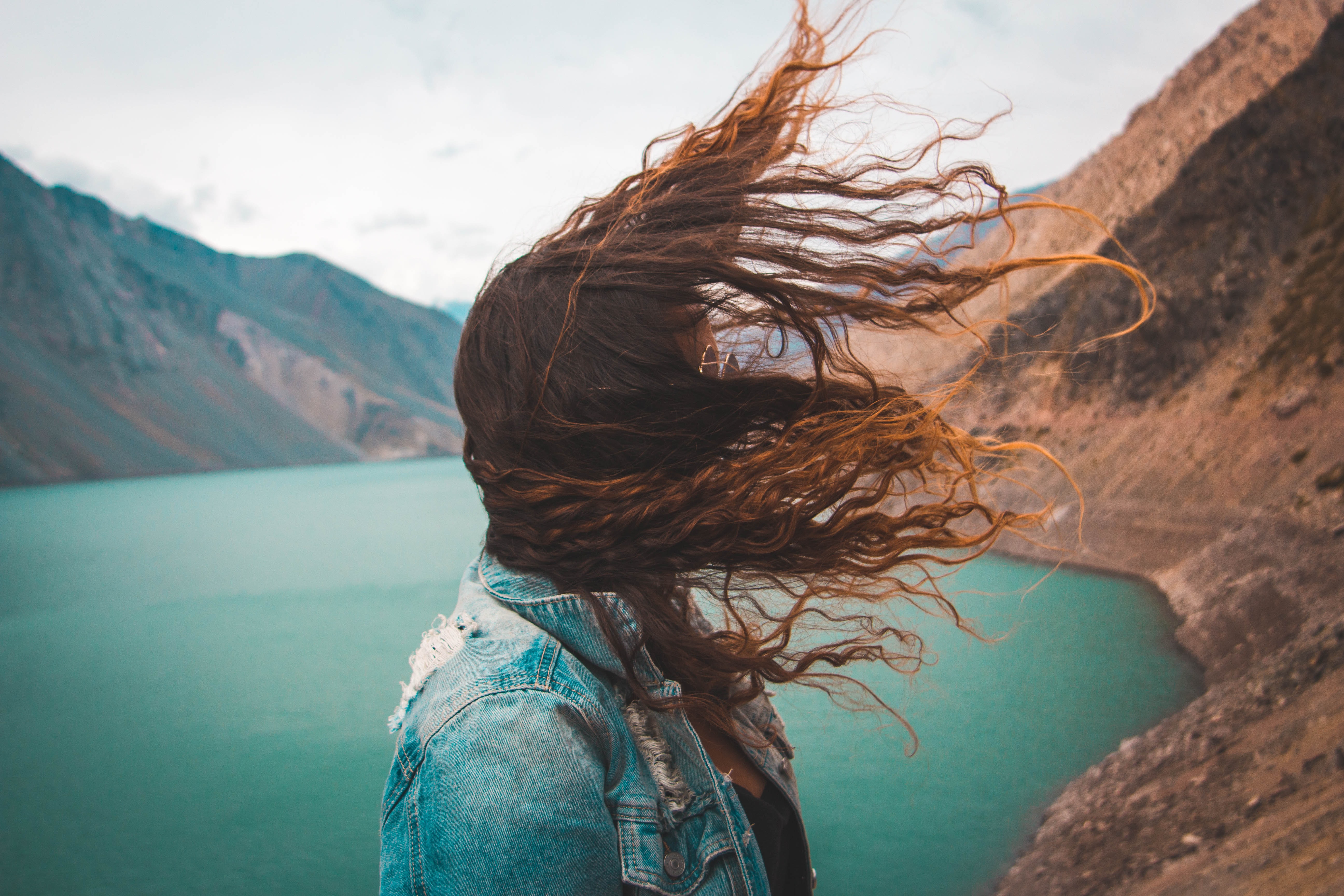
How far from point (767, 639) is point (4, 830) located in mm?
11523

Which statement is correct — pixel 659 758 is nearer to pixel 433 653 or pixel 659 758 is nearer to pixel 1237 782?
pixel 433 653

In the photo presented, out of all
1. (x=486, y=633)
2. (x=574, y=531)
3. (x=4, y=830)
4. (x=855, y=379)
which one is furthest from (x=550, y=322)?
(x=4, y=830)

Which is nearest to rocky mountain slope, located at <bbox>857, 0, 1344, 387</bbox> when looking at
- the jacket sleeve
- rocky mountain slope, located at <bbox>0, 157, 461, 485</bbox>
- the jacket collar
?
the jacket collar

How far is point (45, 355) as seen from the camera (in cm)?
7906

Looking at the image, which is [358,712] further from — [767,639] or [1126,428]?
[1126,428]

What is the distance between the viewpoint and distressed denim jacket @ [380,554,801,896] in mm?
941

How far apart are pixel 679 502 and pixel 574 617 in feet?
0.81

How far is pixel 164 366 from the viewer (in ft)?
300

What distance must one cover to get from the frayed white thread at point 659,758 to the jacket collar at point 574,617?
46mm

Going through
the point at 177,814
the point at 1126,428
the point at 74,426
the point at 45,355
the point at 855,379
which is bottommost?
the point at 177,814

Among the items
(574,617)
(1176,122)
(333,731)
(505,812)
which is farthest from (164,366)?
(505,812)

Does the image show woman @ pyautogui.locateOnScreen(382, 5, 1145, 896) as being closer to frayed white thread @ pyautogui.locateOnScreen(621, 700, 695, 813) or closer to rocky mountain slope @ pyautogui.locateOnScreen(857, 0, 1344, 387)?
frayed white thread @ pyautogui.locateOnScreen(621, 700, 695, 813)

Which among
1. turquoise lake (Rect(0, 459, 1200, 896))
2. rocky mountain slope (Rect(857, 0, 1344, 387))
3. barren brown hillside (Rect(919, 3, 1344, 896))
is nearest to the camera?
barren brown hillside (Rect(919, 3, 1344, 896))

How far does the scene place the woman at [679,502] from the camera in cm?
103
